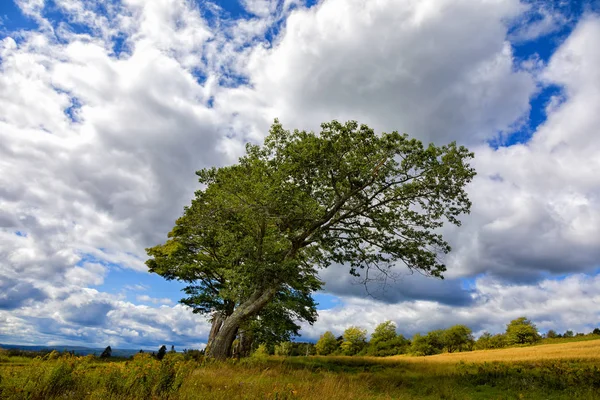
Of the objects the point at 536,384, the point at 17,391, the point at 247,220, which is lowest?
the point at 536,384

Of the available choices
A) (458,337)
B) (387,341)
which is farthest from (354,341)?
(458,337)

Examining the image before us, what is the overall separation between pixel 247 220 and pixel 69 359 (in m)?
12.2

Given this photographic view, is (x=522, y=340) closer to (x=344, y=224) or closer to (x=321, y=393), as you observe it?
(x=344, y=224)

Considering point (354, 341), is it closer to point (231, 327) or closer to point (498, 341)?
point (498, 341)

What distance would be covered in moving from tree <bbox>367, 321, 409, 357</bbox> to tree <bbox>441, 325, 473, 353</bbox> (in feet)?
35.0

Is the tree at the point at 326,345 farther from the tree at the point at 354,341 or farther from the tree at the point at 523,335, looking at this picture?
the tree at the point at 523,335

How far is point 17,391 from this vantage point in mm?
6238

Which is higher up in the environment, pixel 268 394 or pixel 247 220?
pixel 247 220

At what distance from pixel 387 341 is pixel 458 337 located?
60.8 ft

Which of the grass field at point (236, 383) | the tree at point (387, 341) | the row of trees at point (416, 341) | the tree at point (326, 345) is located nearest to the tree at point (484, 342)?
the row of trees at point (416, 341)

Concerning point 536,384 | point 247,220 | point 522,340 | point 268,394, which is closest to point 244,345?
point 247,220

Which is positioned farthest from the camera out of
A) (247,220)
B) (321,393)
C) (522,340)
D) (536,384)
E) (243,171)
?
(522,340)

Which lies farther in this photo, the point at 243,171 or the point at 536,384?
the point at 243,171

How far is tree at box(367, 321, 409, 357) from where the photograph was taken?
90250 millimetres
